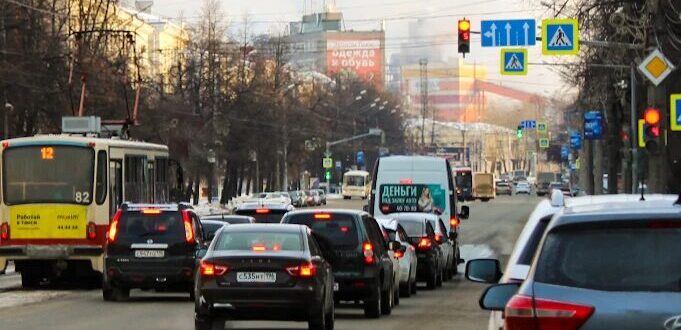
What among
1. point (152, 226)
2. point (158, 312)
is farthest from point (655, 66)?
point (158, 312)

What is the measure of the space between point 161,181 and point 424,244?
8537 mm

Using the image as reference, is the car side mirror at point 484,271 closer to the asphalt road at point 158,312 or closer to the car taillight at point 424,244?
the asphalt road at point 158,312

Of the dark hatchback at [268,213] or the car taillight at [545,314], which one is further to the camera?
the dark hatchback at [268,213]

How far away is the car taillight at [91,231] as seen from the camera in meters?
29.7

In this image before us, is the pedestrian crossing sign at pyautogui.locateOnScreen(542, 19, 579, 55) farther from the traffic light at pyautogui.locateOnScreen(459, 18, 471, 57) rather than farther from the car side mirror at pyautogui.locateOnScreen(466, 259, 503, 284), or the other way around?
the car side mirror at pyautogui.locateOnScreen(466, 259, 503, 284)

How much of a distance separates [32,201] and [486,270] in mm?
21828

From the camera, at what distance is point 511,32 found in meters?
42.6

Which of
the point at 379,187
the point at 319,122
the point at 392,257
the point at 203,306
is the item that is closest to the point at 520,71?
the point at 379,187

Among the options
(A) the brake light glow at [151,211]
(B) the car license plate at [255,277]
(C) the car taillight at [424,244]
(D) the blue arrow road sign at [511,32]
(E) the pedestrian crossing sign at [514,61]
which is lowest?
(C) the car taillight at [424,244]

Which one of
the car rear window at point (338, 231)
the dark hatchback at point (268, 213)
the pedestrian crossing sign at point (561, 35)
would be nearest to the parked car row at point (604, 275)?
the car rear window at point (338, 231)

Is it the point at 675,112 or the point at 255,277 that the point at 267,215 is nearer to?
the point at 675,112

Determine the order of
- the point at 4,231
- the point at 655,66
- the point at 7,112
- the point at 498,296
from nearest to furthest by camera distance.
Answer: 1. the point at 498,296
2. the point at 4,231
3. the point at 655,66
4. the point at 7,112

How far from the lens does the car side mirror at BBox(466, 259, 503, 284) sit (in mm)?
9281

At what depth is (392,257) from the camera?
24.0 meters
